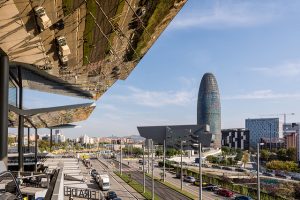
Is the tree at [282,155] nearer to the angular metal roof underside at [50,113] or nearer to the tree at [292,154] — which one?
the tree at [292,154]

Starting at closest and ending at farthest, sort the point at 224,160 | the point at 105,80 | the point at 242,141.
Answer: the point at 105,80 < the point at 224,160 < the point at 242,141

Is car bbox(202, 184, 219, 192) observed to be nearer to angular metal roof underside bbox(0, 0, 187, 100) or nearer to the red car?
the red car

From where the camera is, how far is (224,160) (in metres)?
104

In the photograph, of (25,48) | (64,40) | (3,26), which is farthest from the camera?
(25,48)

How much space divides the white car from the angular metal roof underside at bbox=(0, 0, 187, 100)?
0.10 m

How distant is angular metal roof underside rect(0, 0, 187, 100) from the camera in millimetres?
10172

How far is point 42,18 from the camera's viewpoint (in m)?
10.3

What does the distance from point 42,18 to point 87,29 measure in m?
2.23

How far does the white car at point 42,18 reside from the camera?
9.86m

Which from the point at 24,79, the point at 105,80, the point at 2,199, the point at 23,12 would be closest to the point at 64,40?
the point at 23,12

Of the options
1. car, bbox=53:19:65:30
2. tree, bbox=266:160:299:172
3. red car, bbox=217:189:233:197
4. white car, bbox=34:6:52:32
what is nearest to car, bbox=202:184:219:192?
red car, bbox=217:189:233:197

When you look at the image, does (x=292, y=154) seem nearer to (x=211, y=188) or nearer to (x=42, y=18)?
(x=211, y=188)

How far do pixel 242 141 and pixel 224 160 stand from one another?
81.2 m

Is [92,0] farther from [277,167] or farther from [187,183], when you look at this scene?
[277,167]
